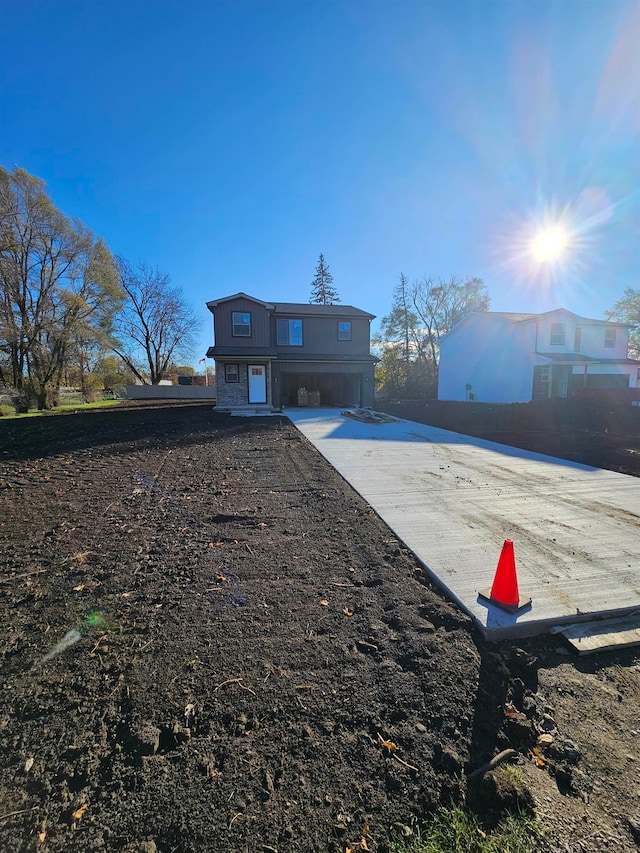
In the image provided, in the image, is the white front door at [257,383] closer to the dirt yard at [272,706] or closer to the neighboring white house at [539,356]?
the dirt yard at [272,706]

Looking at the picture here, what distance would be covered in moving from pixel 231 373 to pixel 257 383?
129 cm

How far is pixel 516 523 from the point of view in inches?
163

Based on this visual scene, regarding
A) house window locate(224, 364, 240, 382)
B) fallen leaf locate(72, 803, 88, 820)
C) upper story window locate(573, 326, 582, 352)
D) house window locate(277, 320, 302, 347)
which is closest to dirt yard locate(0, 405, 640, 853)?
fallen leaf locate(72, 803, 88, 820)

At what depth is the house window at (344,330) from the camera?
18.9 meters

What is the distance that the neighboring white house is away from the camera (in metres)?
21.3

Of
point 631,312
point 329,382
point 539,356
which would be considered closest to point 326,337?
point 329,382

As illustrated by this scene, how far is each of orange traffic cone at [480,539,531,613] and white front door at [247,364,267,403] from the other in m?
15.9

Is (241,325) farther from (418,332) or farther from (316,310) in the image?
(418,332)

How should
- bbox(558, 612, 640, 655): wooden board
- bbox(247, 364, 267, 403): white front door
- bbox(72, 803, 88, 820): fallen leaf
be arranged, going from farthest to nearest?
bbox(247, 364, 267, 403): white front door → bbox(558, 612, 640, 655): wooden board → bbox(72, 803, 88, 820): fallen leaf

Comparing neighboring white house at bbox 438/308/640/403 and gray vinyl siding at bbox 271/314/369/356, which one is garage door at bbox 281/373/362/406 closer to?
gray vinyl siding at bbox 271/314/369/356

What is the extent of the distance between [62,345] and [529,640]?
A: 25.4 meters

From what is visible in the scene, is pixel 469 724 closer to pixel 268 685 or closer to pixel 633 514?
pixel 268 685

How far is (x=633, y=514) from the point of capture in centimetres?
442

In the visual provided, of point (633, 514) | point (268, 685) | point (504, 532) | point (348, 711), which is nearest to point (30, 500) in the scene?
point (268, 685)
